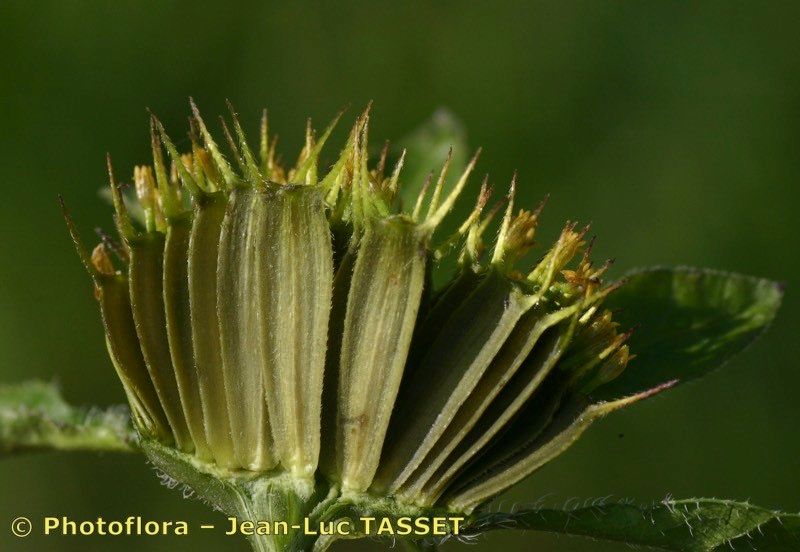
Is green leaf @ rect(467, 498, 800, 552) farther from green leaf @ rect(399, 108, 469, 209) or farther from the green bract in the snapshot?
green leaf @ rect(399, 108, 469, 209)

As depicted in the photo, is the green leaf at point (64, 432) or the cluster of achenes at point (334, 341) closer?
the cluster of achenes at point (334, 341)

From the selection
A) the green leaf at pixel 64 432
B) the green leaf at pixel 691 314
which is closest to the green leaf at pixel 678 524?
the green leaf at pixel 691 314

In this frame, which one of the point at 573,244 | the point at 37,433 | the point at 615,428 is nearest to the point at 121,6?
the point at 615,428

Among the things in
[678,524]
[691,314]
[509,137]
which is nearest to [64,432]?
[678,524]

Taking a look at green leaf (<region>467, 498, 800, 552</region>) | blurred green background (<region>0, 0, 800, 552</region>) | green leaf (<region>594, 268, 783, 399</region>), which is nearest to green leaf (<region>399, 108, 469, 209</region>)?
green leaf (<region>594, 268, 783, 399</region>)

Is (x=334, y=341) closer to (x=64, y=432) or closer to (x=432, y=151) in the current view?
(x=64, y=432)

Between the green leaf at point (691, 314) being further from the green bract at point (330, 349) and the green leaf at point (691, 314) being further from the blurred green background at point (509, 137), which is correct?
the blurred green background at point (509, 137)
